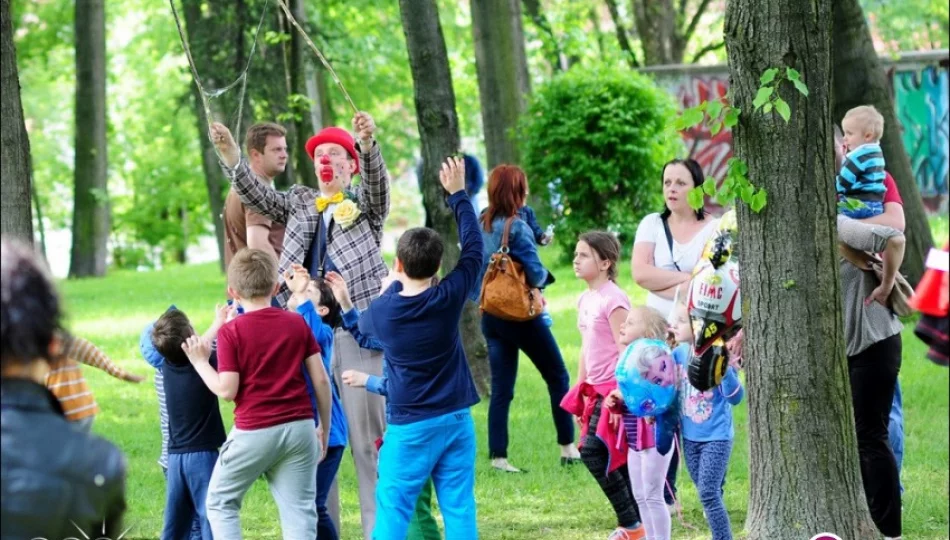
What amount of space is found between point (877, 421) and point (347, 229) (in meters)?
2.79

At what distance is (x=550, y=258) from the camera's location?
834 inches

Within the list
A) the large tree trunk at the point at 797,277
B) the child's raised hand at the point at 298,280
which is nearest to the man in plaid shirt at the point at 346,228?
the child's raised hand at the point at 298,280

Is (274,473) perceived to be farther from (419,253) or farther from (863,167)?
(863,167)

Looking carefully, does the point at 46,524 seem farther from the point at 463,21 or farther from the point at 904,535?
the point at 463,21

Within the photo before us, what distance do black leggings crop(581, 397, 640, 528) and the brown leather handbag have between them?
5.87 feet

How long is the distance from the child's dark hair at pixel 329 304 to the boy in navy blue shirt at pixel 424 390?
0.78m

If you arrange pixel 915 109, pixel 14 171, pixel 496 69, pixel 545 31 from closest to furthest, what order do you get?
pixel 14 171 → pixel 496 69 → pixel 545 31 → pixel 915 109

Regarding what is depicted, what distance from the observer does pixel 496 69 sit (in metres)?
18.1

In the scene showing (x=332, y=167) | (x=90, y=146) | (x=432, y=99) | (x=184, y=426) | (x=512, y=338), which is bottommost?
(x=512, y=338)

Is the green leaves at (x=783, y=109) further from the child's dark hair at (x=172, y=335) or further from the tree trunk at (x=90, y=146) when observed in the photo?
the tree trunk at (x=90, y=146)

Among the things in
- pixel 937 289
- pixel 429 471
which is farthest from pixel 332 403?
pixel 937 289

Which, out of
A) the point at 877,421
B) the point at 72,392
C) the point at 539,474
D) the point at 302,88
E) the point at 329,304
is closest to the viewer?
the point at 72,392

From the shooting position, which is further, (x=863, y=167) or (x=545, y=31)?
(x=545, y=31)

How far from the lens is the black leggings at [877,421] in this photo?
663cm
